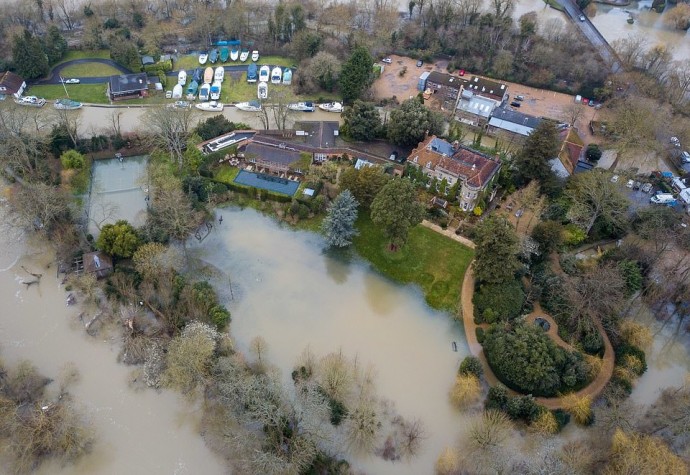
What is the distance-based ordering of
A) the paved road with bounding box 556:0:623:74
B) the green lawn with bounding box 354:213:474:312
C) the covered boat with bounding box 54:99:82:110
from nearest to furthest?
the green lawn with bounding box 354:213:474:312 < the covered boat with bounding box 54:99:82:110 < the paved road with bounding box 556:0:623:74

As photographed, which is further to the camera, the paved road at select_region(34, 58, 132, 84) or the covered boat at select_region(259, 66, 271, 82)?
the covered boat at select_region(259, 66, 271, 82)

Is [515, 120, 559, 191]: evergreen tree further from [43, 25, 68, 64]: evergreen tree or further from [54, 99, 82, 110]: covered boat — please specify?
[43, 25, 68, 64]: evergreen tree

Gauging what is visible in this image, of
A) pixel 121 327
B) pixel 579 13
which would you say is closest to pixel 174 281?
pixel 121 327

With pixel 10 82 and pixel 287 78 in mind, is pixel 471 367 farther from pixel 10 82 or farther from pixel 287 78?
pixel 10 82

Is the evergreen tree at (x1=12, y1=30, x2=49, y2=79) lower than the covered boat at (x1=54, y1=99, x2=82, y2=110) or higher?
higher

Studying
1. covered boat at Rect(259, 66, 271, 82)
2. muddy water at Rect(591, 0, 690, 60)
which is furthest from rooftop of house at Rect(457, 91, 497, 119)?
muddy water at Rect(591, 0, 690, 60)

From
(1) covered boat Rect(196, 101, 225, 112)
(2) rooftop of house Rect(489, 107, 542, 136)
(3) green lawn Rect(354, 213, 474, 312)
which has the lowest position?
(3) green lawn Rect(354, 213, 474, 312)

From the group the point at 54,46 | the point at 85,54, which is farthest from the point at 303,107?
the point at 54,46

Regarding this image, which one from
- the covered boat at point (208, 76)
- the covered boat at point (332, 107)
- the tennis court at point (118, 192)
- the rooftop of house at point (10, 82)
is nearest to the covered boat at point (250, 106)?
the covered boat at point (208, 76)
